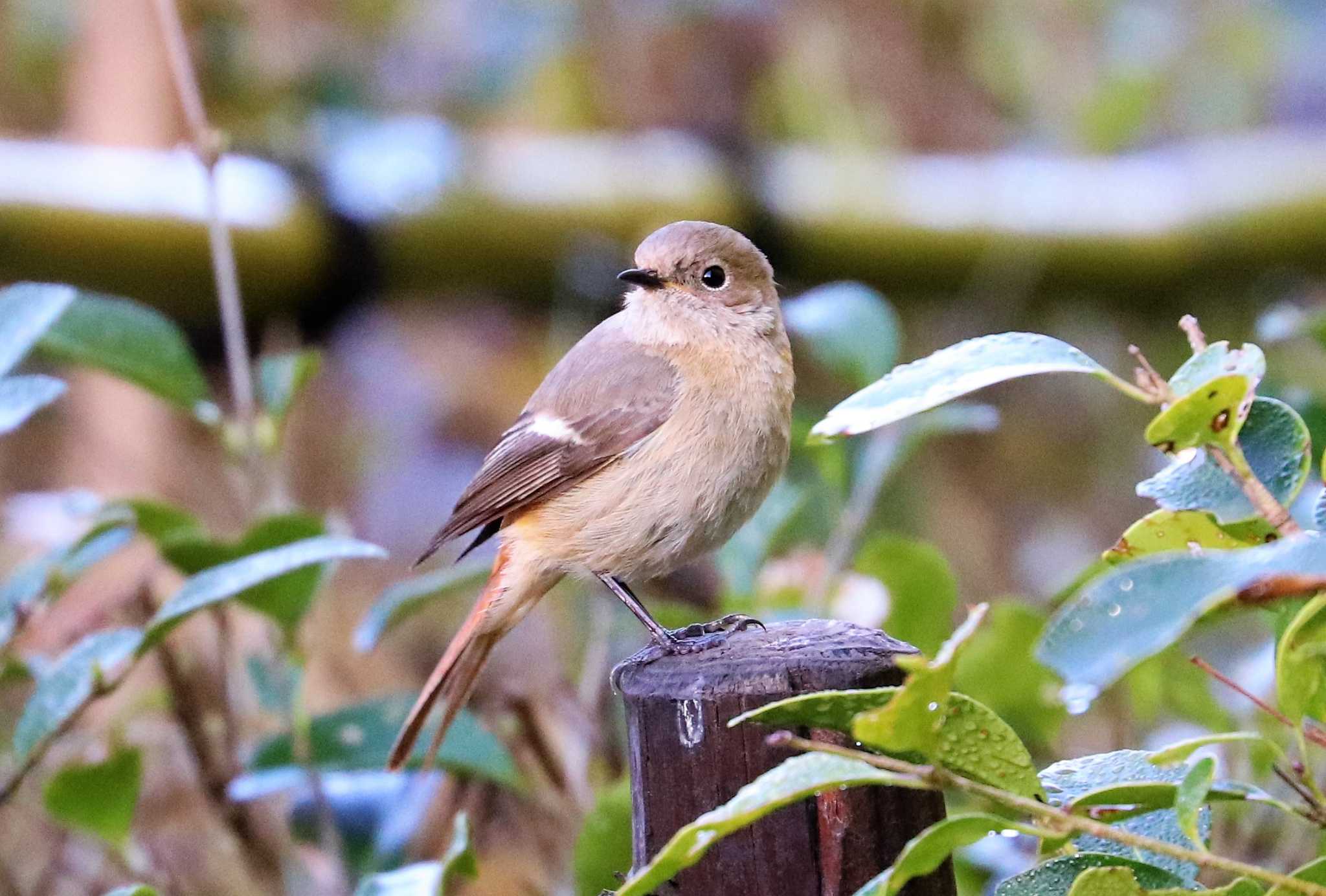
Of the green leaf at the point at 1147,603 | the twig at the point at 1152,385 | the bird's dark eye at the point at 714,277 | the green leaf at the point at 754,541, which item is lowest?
the green leaf at the point at 1147,603

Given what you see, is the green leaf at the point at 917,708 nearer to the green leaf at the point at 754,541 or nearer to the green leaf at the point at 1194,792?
the green leaf at the point at 1194,792

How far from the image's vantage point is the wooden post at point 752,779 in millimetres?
1235

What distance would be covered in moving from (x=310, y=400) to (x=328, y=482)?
1.53 ft

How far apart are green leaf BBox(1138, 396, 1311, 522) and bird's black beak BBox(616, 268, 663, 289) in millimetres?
1548

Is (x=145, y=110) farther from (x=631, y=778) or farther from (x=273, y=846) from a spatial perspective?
(x=631, y=778)

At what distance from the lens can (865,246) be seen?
512 centimetres

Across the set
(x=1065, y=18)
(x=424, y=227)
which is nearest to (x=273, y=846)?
(x=424, y=227)

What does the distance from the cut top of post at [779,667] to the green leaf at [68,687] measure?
628 mm

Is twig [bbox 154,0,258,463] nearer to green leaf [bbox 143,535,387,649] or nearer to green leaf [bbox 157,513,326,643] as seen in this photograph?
green leaf [bbox 157,513,326,643]

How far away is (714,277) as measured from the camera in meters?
2.66

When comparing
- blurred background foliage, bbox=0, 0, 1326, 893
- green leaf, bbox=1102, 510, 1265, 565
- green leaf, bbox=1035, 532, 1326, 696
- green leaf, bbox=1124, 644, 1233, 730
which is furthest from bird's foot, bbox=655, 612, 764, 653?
green leaf, bbox=1035, 532, 1326, 696

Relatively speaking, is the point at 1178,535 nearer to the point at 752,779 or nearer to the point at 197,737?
the point at 752,779

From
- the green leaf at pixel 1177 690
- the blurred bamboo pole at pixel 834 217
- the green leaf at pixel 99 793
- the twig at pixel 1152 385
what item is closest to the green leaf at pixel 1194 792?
the twig at pixel 1152 385

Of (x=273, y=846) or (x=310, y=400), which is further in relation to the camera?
(x=310, y=400)
